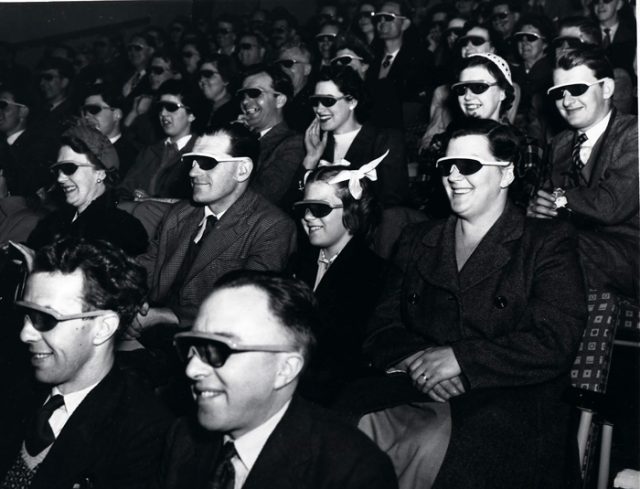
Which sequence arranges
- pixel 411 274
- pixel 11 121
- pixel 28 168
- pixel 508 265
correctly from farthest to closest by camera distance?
pixel 11 121 < pixel 28 168 < pixel 411 274 < pixel 508 265

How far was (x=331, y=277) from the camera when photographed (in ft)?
12.5

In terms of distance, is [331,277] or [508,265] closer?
[508,265]

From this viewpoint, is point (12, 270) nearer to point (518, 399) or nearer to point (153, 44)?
point (518, 399)

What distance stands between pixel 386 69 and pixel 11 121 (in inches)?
157

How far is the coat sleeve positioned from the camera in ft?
9.71

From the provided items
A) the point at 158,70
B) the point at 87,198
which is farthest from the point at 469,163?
the point at 158,70

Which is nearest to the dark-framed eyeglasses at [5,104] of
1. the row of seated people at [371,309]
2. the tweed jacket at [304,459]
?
the row of seated people at [371,309]

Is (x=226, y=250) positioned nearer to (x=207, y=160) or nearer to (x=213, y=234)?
(x=213, y=234)

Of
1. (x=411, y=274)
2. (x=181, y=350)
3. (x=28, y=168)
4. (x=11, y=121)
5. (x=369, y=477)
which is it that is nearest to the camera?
(x=369, y=477)

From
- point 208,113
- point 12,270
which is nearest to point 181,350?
point 12,270

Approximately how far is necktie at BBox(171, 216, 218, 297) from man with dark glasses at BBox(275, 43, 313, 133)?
2.80m

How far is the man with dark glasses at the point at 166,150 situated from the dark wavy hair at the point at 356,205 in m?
2.59

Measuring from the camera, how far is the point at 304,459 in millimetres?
2070

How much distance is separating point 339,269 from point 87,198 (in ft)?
6.69
